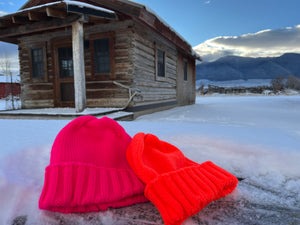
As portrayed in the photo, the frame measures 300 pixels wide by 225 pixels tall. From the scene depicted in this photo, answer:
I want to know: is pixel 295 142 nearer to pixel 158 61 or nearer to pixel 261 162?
pixel 261 162

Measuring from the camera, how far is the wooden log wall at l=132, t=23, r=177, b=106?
241 inches

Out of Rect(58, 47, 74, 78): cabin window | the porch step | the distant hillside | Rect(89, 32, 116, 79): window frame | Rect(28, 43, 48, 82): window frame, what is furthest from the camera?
the distant hillside

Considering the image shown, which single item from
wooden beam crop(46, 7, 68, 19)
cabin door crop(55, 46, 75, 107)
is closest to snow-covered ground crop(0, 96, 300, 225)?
wooden beam crop(46, 7, 68, 19)

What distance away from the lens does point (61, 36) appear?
6621mm

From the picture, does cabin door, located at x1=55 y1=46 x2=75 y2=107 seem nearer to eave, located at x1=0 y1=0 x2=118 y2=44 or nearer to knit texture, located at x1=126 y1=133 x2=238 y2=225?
eave, located at x1=0 y1=0 x2=118 y2=44

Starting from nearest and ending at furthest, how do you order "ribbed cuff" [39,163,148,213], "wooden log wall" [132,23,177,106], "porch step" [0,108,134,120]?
"ribbed cuff" [39,163,148,213] → "porch step" [0,108,134,120] → "wooden log wall" [132,23,177,106]

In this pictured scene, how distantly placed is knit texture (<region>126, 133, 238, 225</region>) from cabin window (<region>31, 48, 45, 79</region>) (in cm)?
735

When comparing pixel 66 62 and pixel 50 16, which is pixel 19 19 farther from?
pixel 66 62

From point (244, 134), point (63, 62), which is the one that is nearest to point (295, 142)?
point (244, 134)

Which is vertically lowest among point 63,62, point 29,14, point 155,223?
point 155,223

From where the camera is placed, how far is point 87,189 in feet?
3.58

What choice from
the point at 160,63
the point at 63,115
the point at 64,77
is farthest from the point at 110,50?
the point at 160,63

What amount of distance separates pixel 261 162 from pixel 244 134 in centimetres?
69

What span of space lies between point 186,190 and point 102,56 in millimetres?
5953
